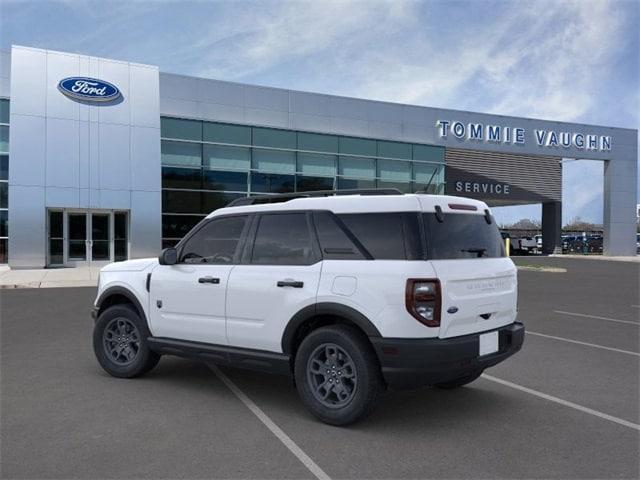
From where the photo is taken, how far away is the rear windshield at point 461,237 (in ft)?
14.7

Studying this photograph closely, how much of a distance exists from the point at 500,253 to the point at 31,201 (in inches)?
836

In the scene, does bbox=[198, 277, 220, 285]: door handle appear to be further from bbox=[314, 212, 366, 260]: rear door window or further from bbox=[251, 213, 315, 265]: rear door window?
bbox=[314, 212, 366, 260]: rear door window

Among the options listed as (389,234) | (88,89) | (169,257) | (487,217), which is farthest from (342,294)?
(88,89)

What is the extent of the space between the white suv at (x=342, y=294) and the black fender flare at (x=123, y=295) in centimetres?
11

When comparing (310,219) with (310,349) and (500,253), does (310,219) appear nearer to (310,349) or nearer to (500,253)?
(310,349)

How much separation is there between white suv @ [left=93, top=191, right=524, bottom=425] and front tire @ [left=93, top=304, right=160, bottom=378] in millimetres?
210

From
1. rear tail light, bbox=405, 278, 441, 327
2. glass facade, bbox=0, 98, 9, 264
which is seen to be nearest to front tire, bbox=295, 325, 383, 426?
rear tail light, bbox=405, 278, 441, 327

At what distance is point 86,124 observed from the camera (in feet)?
73.9

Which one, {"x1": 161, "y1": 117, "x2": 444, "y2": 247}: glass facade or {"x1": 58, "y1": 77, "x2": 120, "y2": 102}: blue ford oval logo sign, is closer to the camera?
{"x1": 58, "y1": 77, "x2": 120, "y2": 102}: blue ford oval logo sign

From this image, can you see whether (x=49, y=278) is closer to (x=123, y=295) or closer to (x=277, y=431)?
(x=123, y=295)

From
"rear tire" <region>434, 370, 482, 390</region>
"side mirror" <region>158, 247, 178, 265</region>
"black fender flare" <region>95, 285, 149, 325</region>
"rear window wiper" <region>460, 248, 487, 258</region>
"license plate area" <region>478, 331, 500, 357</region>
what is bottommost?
"rear tire" <region>434, 370, 482, 390</region>

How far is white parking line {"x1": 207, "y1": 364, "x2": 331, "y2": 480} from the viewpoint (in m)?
3.72

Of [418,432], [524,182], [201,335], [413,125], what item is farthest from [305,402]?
[524,182]

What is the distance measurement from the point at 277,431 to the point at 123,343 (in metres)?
2.54
